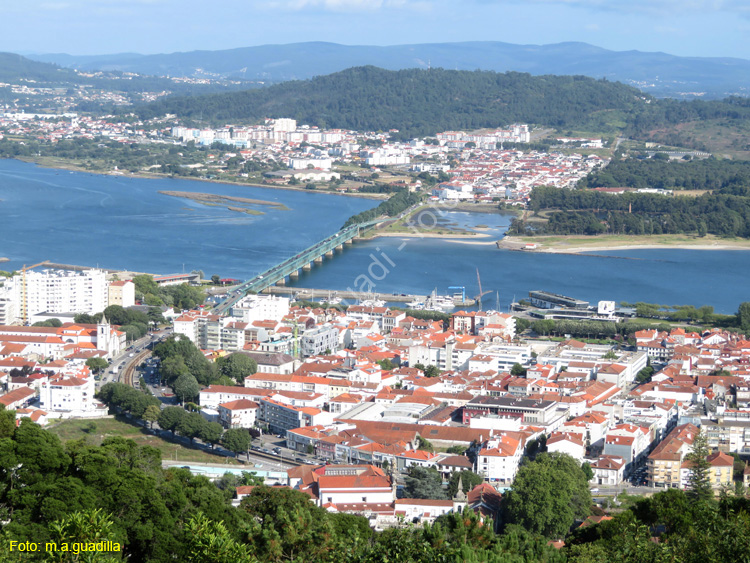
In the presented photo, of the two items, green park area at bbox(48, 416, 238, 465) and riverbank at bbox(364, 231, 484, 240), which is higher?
riverbank at bbox(364, 231, 484, 240)

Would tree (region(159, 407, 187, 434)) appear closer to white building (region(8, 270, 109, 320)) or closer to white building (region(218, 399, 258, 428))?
white building (region(218, 399, 258, 428))

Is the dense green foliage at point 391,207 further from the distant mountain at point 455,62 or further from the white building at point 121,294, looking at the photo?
the distant mountain at point 455,62

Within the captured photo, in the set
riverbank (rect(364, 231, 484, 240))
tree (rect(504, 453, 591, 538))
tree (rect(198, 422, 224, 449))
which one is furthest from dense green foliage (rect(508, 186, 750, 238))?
tree (rect(504, 453, 591, 538))

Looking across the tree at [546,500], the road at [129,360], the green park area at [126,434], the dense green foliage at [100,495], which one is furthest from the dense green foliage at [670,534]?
the road at [129,360]

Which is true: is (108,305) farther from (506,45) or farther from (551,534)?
(506,45)

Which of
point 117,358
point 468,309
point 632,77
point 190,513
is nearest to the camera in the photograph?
point 190,513

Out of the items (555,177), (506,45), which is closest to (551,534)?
(555,177)

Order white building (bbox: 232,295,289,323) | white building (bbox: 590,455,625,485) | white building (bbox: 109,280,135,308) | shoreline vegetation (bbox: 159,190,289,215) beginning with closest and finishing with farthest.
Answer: white building (bbox: 590,455,625,485), white building (bbox: 232,295,289,323), white building (bbox: 109,280,135,308), shoreline vegetation (bbox: 159,190,289,215)
